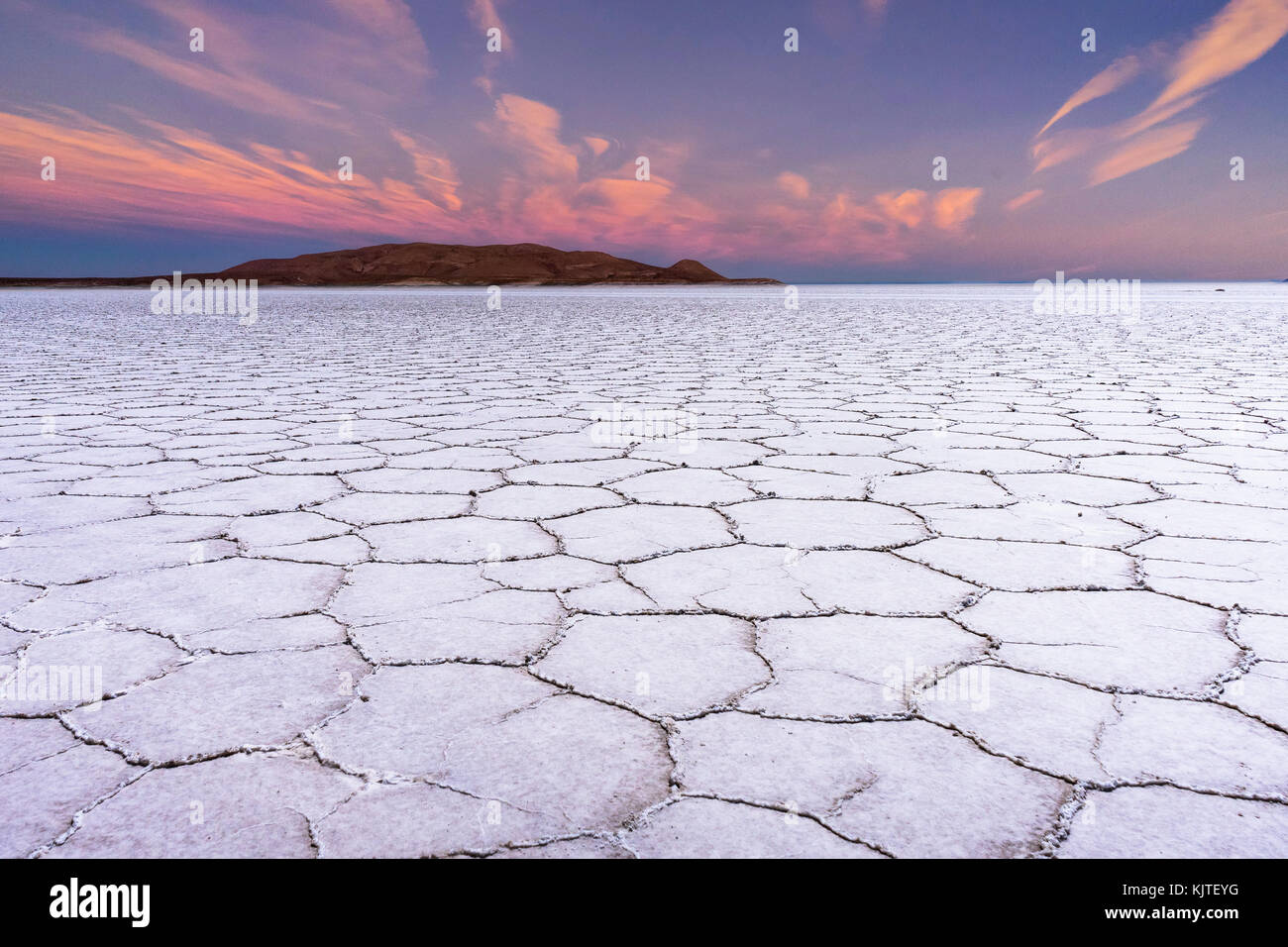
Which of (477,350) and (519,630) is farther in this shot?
(477,350)

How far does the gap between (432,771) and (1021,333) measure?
7377 millimetres

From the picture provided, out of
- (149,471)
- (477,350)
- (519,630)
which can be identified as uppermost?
(477,350)

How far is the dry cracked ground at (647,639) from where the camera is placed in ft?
2.64

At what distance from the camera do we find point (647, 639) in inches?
46.6

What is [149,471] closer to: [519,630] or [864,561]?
[519,630]

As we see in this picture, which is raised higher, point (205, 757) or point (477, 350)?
point (477, 350)

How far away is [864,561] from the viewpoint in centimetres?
149

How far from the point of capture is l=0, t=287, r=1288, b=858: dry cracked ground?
31.7 inches

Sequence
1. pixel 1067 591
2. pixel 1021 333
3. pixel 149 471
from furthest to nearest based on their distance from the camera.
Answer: pixel 1021 333, pixel 149 471, pixel 1067 591
